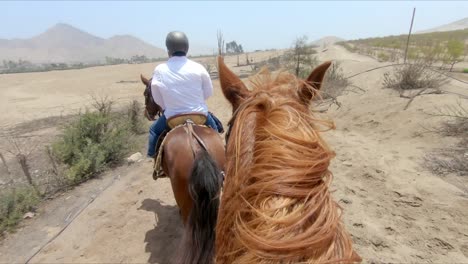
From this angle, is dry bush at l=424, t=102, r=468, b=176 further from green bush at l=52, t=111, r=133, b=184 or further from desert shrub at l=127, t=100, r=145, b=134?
desert shrub at l=127, t=100, r=145, b=134

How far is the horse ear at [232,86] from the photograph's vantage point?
1.58 meters

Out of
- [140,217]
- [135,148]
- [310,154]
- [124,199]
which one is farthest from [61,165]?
[310,154]

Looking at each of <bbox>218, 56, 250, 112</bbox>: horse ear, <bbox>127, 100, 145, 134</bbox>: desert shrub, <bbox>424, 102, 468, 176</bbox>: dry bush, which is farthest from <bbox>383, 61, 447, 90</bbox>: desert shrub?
<bbox>218, 56, 250, 112</bbox>: horse ear

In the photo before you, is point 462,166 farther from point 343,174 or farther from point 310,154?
point 310,154

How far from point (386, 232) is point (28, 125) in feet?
40.0

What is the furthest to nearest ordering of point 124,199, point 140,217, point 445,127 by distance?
point 445,127 → point 124,199 → point 140,217

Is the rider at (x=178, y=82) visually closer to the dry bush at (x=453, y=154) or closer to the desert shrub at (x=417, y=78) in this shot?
the dry bush at (x=453, y=154)

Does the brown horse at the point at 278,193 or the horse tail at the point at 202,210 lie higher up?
the brown horse at the point at 278,193

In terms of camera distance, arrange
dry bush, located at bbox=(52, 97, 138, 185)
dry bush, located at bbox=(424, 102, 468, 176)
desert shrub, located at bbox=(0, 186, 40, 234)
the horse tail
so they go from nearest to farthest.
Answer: the horse tail < desert shrub, located at bbox=(0, 186, 40, 234) < dry bush, located at bbox=(424, 102, 468, 176) < dry bush, located at bbox=(52, 97, 138, 185)

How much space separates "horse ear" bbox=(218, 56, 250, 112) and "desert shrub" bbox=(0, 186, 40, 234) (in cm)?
463

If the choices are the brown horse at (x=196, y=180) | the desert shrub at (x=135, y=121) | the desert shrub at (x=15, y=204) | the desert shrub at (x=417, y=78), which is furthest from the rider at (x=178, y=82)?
the desert shrub at (x=417, y=78)

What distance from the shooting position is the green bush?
5.84m

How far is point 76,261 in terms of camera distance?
141 inches

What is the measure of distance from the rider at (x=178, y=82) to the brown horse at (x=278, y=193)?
1.86 metres
